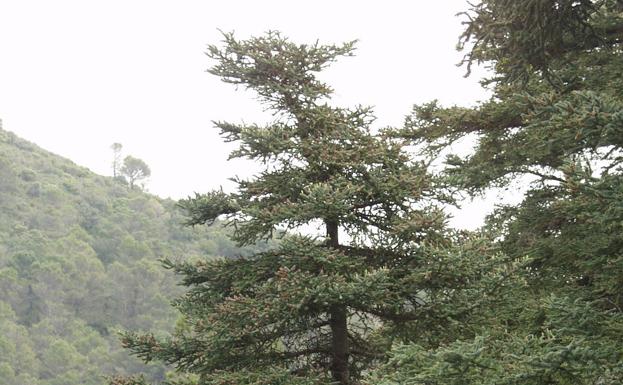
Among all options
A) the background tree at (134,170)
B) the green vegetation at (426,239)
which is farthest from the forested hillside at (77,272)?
the green vegetation at (426,239)

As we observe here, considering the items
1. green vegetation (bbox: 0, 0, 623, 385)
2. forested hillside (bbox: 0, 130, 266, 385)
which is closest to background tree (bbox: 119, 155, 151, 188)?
forested hillside (bbox: 0, 130, 266, 385)

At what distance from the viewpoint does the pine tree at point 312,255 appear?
23.2 ft

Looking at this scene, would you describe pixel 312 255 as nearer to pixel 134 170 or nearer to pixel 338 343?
pixel 338 343

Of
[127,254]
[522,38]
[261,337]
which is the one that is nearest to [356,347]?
[261,337]

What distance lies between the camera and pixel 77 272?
223 ft

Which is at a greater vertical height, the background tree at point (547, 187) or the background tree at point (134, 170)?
the background tree at point (134, 170)

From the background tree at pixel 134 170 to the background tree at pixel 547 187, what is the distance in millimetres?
102920

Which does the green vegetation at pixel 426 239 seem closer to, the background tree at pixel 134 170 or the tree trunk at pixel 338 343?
the tree trunk at pixel 338 343

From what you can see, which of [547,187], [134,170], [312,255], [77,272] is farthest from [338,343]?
[134,170]

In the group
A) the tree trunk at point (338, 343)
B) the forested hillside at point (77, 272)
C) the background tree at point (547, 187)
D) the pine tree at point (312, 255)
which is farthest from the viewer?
the forested hillside at point (77, 272)

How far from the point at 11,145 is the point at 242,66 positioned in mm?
101963

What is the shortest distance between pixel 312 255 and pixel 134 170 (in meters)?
107

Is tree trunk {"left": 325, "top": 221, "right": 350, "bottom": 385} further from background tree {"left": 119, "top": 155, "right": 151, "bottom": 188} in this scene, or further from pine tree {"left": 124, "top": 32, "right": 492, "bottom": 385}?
background tree {"left": 119, "top": 155, "right": 151, "bottom": 188}

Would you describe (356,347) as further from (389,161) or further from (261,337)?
(389,161)
